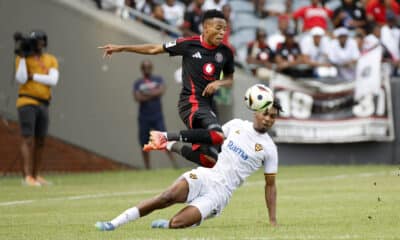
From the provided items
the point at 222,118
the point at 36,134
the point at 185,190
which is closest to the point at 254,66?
the point at 222,118

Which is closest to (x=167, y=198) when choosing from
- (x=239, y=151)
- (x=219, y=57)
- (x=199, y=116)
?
(x=239, y=151)

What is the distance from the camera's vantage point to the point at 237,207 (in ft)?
50.0

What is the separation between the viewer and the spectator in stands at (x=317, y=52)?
2700cm

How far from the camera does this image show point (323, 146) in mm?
26969

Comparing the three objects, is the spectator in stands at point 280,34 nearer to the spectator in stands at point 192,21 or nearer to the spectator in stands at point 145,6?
the spectator in stands at point 192,21

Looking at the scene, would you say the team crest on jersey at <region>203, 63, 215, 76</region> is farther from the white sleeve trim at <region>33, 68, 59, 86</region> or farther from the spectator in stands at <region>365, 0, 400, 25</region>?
the spectator in stands at <region>365, 0, 400, 25</region>

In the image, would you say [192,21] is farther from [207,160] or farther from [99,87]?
[207,160]

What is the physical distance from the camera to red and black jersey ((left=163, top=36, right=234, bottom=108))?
14047 millimetres

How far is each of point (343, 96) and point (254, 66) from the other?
7.46 feet

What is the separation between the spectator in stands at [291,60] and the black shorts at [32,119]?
27.2 feet

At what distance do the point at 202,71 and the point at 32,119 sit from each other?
6.67 m

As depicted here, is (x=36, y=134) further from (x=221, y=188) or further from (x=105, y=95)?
(x=221, y=188)

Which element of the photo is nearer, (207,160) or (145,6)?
(207,160)

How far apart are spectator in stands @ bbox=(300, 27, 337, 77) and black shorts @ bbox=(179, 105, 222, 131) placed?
1304 cm
